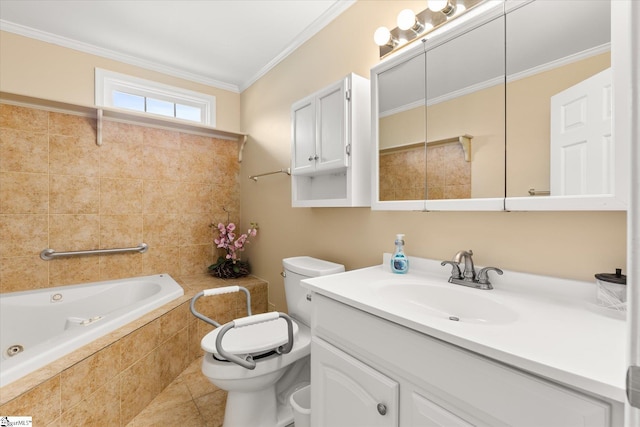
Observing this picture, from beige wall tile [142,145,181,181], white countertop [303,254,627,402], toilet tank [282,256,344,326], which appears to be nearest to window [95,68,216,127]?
beige wall tile [142,145,181,181]

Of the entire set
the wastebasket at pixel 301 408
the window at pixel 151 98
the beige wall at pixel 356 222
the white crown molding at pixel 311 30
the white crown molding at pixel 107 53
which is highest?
the white crown molding at pixel 107 53

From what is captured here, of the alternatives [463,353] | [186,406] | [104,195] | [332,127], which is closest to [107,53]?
[104,195]

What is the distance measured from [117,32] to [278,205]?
1.70m

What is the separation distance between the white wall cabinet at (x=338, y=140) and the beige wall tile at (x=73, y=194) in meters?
1.70

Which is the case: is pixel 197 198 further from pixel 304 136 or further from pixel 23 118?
pixel 304 136

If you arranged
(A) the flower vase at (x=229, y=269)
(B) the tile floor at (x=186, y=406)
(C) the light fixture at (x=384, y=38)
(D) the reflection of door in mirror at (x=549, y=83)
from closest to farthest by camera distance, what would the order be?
(D) the reflection of door in mirror at (x=549, y=83) → (C) the light fixture at (x=384, y=38) → (B) the tile floor at (x=186, y=406) → (A) the flower vase at (x=229, y=269)

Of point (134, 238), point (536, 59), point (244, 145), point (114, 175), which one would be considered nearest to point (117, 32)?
point (114, 175)

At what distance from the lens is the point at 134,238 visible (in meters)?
2.45

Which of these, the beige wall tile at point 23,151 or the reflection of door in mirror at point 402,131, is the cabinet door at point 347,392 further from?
the beige wall tile at point 23,151

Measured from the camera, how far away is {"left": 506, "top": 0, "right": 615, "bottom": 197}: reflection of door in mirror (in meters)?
0.79

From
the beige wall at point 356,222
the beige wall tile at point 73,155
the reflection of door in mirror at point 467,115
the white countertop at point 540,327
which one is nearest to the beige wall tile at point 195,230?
the beige wall at point 356,222

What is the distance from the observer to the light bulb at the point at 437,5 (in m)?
1.17

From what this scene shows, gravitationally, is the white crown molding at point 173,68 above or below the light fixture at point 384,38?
above

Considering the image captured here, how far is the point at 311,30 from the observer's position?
6.50 ft
